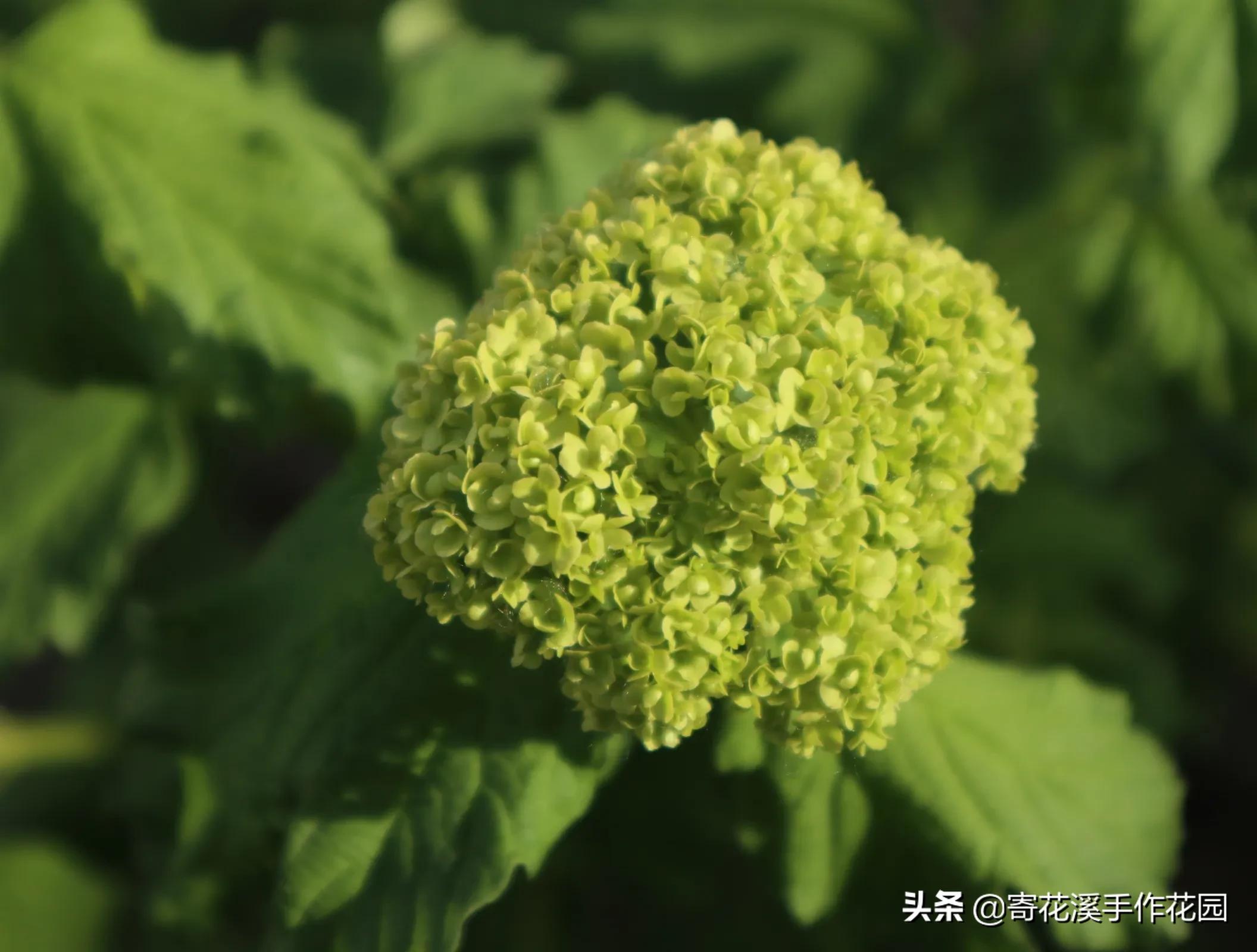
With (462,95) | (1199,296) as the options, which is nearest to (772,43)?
(462,95)

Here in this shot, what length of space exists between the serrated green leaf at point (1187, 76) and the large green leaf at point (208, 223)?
69.9 inches

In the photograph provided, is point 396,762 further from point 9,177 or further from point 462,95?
point 462,95

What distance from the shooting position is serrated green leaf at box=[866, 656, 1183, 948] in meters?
2.37

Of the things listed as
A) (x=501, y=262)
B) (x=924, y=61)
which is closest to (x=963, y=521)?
(x=501, y=262)

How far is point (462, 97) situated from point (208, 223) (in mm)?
1248

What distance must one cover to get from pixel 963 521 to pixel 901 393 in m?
0.25

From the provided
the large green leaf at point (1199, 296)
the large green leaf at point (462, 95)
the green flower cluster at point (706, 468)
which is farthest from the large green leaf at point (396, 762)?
the large green leaf at point (1199, 296)

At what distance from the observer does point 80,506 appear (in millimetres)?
3346

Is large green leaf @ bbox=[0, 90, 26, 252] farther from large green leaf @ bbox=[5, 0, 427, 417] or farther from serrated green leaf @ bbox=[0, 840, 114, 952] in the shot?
serrated green leaf @ bbox=[0, 840, 114, 952]

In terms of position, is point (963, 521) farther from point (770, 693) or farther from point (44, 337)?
point (44, 337)

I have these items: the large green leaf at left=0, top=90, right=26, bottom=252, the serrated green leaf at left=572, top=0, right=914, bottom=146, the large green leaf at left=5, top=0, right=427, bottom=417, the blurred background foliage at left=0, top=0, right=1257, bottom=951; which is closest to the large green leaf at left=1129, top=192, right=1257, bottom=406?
the blurred background foliage at left=0, top=0, right=1257, bottom=951

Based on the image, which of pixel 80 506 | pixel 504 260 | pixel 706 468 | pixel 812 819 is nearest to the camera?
pixel 706 468

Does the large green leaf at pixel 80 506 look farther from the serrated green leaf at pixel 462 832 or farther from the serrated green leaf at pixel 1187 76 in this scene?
the serrated green leaf at pixel 1187 76

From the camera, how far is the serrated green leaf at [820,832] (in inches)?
92.4
